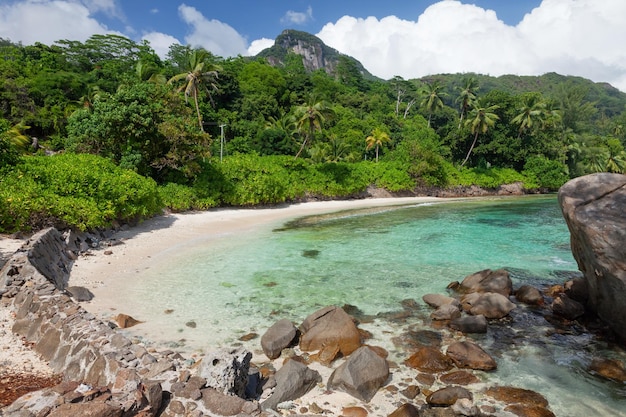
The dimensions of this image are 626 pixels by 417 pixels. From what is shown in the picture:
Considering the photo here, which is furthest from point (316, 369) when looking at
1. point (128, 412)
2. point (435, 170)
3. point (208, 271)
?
point (435, 170)

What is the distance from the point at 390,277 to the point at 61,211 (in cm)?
1212

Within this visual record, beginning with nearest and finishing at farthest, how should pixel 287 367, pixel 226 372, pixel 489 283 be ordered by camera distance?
1. pixel 226 372
2. pixel 287 367
3. pixel 489 283

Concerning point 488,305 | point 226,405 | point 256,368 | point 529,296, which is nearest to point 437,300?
point 488,305

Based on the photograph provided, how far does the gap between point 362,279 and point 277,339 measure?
5.64m

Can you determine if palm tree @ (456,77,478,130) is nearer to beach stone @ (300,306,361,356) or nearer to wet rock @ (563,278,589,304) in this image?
wet rock @ (563,278,589,304)

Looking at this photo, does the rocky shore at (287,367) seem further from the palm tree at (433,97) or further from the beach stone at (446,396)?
the palm tree at (433,97)

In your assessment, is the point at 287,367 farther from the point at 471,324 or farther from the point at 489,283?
the point at 489,283

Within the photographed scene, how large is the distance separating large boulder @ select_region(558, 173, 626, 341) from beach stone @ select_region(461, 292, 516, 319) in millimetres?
1931

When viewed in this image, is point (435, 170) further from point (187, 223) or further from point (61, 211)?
point (61, 211)

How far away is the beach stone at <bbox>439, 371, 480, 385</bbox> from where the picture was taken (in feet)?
21.6

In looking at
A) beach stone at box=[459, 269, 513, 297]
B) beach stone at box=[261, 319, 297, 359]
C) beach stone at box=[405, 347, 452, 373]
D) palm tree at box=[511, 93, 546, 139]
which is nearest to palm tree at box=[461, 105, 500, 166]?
palm tree at box=[511, 93, 546, 139]

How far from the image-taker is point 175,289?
11289 mm

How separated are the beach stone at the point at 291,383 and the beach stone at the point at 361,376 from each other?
0.35 m

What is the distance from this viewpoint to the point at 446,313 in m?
9.34
